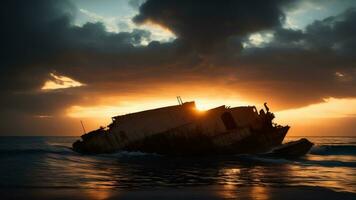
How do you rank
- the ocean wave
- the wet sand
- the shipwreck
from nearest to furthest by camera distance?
the wet sand → the shipwreck → the ocean wave

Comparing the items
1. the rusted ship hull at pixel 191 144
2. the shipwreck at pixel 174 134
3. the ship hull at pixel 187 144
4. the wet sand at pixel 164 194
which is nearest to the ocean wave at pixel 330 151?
the shipwreck at pixel 174 134

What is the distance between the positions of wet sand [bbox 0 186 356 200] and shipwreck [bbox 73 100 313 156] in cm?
2069

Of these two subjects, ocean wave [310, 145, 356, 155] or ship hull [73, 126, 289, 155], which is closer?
ship hull [73, 126, 289, 155]

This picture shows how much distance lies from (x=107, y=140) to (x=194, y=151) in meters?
8.73

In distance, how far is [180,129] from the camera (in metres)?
33.7

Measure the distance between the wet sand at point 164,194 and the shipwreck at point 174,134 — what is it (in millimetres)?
20691

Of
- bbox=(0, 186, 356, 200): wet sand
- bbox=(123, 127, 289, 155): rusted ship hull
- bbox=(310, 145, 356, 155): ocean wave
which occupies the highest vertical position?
bbox=(123, 127, 289, 155): rusted ship hull

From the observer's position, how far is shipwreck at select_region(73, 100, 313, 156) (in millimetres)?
33938

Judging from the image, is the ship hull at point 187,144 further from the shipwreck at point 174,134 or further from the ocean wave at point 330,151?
the ocean wave at point 330,151

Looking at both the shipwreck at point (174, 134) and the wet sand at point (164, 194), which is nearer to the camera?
the wet sand at point (164, 194)

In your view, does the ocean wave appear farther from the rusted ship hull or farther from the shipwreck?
the rusted ship hull

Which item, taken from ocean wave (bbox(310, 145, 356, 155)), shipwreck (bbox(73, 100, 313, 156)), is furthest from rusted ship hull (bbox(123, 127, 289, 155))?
ocean wave (bbox(310, 145, 356, 155))

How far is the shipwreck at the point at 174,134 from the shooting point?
111ft

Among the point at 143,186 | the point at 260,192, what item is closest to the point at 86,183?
the point at 143,186
